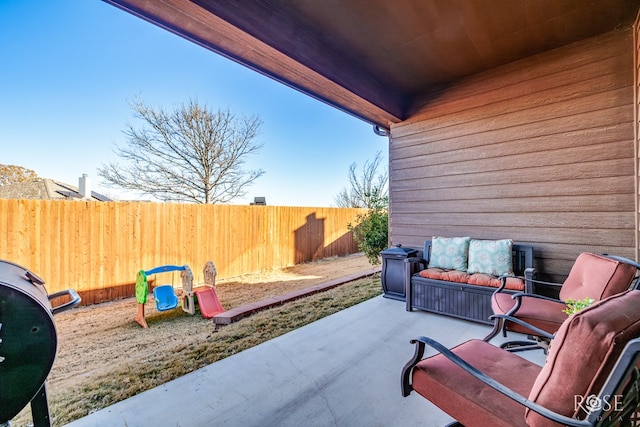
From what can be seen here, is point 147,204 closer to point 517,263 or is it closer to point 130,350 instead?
point 130,350

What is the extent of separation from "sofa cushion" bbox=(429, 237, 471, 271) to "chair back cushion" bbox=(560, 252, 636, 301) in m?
1.08

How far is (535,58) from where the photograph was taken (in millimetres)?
3221

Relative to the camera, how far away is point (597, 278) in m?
2.04

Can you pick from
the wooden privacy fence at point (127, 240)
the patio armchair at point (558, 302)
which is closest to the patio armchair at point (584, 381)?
the patio armchair at point (558, 302)

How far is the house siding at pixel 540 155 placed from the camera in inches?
109

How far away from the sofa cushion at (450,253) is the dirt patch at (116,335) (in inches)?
108

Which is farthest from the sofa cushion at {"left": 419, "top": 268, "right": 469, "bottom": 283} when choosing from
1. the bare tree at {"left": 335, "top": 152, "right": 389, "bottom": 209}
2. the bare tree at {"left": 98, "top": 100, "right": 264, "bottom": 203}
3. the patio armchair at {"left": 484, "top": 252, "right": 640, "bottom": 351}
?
the bare tree at {"left": 98, "top": 100, "right": 264, "bottom": 203}

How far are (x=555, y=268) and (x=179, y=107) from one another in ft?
30.5

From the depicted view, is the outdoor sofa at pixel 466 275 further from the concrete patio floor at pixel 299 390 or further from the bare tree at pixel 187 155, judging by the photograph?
the bare tree at pixel 187 155

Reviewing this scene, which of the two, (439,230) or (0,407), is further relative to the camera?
(439,230)

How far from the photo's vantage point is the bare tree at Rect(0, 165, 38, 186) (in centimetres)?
503

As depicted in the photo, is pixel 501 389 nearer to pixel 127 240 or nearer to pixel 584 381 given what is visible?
pixel 584 381

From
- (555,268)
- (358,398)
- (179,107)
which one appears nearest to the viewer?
(358,398)

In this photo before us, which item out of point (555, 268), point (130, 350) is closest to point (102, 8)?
Answer: point (130, 350)
